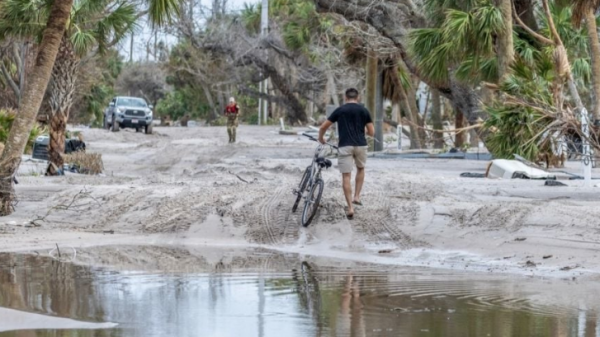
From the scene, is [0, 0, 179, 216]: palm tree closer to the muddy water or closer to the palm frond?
the palm frond

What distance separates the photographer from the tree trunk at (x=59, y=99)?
23.5m

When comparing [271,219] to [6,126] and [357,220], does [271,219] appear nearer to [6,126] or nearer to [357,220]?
[357,220]

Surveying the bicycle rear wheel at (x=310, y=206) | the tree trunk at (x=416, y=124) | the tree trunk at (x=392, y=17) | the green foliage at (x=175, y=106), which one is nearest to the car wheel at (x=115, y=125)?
the tree trunk at (x=416, y=124)

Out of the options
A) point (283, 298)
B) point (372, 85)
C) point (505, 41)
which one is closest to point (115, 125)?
point (372, 85)

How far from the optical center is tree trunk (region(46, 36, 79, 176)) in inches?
926

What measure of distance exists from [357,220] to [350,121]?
52.1 inches

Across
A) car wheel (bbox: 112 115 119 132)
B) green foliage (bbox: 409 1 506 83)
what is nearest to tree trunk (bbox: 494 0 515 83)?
green foliage (bbox: 409 1 506 83)

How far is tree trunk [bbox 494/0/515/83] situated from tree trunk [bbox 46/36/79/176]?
927 cm

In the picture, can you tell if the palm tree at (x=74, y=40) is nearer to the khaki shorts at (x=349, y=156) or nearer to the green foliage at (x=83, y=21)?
the green foliage at (x=83, y=21)

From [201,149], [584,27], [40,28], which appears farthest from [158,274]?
[201,149]

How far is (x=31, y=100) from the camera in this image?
1559 cm

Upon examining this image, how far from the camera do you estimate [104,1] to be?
22578mm

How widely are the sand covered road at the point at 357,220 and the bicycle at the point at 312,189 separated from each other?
7.5 inches

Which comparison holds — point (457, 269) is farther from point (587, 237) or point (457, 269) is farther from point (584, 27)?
point (584, 27)
